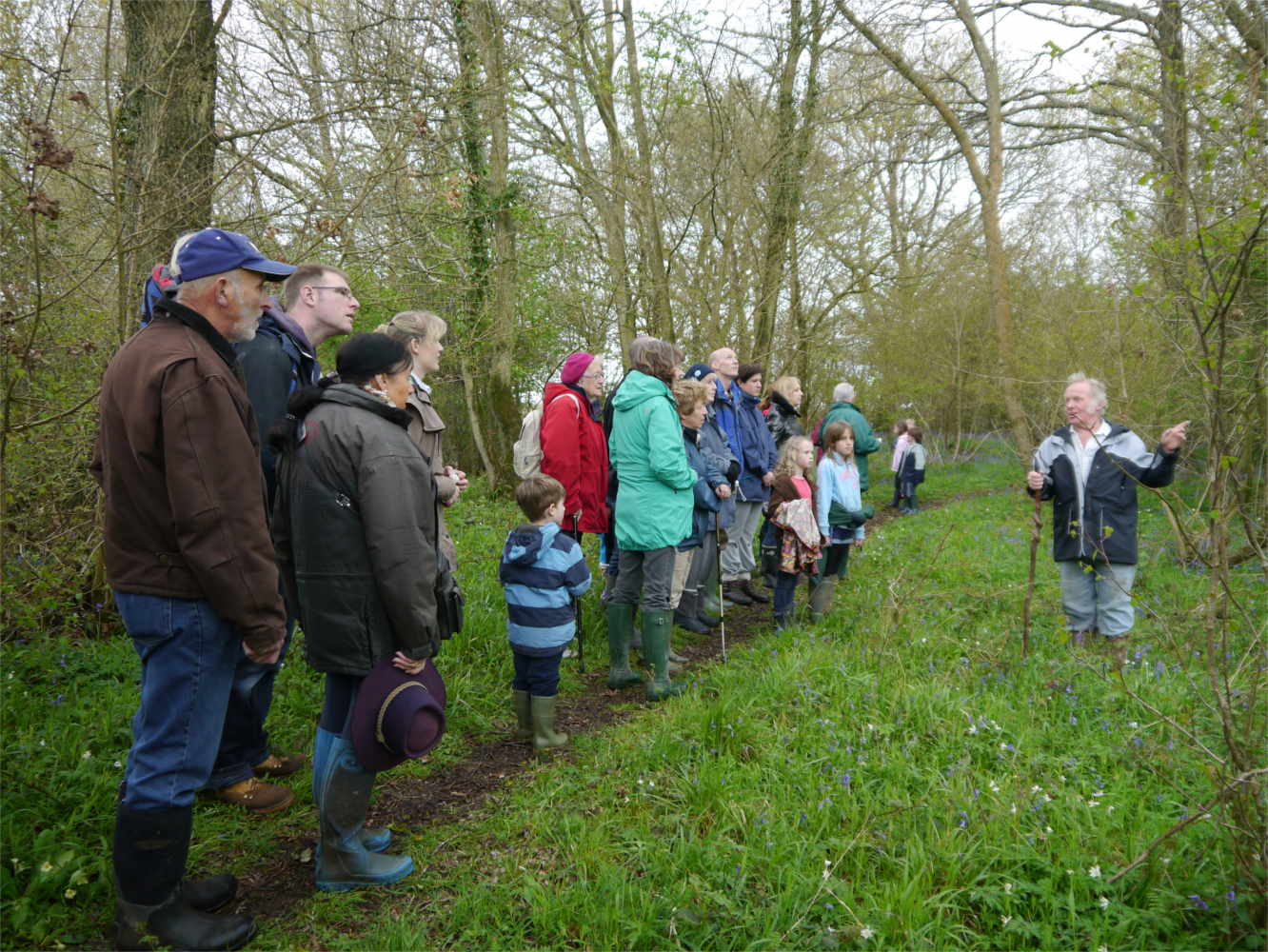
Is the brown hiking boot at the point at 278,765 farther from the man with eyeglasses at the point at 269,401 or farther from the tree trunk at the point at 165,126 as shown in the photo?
the tree trunk at the point at 165,126

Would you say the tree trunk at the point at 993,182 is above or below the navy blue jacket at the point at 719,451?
above

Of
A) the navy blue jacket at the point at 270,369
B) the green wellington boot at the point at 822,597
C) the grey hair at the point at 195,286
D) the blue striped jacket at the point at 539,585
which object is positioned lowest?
the green wellington boot at the point at 822,597

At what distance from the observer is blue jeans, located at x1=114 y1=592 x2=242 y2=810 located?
253 cm

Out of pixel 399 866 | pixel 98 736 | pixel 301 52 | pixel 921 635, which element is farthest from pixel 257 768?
pixel 301 52

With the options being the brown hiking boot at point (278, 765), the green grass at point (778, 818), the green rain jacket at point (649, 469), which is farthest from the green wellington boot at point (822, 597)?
the brown hiking boot at point (278, 765)

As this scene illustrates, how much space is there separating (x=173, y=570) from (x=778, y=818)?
2.48 metres

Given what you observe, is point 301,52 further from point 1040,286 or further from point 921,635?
point 1040,286

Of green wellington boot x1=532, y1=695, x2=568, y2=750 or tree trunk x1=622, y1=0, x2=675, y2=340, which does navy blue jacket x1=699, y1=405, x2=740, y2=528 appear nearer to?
green wellington boot x1=532, y1=695, x2=568, y2=750

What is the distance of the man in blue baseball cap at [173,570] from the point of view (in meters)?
2.50

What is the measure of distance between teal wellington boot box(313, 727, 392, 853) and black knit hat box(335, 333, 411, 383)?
1408 mm

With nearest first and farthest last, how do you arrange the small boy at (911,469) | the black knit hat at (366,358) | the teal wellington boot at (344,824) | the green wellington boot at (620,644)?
the teal wellington boot at (344,824)
the black knit hat at (366,358)
the green wellington boot at (620,644)
the small boy at (911,469)

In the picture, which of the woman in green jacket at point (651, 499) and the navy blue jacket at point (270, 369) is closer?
the navy blue jacket at point (270, 369)

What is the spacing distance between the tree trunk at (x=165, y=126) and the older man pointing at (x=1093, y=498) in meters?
5.82

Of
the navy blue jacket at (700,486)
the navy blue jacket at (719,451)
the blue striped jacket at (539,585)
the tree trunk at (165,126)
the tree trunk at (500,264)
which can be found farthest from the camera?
the tree trunk at (500,264)
